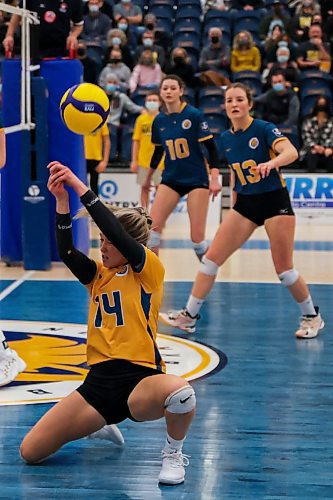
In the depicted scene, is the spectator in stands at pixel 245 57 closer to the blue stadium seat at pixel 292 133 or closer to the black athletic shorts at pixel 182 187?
the blue stadium seat at pixel 292 133

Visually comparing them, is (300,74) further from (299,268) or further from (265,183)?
(265,183)

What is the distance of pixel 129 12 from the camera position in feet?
59.6

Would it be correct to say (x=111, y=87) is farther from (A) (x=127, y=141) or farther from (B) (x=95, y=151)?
(B) (x=95, y=151)

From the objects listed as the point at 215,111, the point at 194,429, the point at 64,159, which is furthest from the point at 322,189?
the point at 194,429

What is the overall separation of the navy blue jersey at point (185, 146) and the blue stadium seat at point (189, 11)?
10878mm

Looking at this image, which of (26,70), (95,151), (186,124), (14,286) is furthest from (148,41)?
(186,124)

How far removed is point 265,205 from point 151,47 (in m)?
10.7

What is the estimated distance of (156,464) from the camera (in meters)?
4.01

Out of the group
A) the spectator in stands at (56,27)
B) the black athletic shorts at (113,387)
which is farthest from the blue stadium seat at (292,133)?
the black athletic shorts at (113,387)

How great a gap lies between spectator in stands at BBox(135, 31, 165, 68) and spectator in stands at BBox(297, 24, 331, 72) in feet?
7.51

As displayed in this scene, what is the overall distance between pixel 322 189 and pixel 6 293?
7.65m

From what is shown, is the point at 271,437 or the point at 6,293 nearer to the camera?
the point at 271,437

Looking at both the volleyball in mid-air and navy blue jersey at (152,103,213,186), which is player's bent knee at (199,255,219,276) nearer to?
navy blue jersey at (152,103,213,186)

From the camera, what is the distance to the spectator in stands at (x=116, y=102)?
50.6 ft
